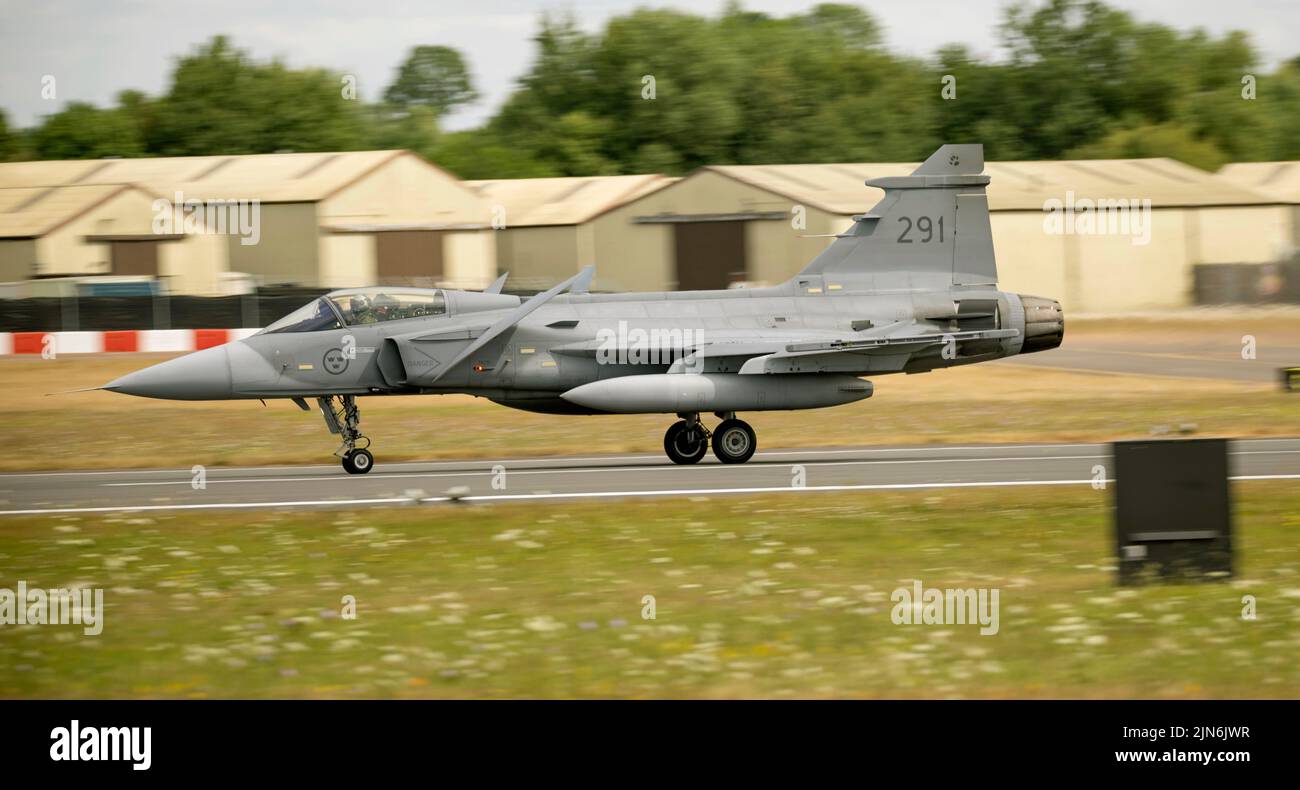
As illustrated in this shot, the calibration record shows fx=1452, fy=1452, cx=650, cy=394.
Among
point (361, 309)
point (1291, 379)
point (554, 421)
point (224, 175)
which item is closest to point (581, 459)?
point (361, 309)

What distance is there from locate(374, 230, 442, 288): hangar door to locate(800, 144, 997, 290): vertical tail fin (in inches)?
1206

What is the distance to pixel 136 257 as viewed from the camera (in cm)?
4738

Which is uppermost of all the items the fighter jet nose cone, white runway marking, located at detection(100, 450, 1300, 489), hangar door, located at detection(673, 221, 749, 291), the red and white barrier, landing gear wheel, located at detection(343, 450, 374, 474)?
hangar door, located at detection(673, 221, 749, 291)

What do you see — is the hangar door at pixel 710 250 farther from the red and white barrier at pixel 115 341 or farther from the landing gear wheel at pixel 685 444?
the landing gear wheel at pixel 685 444

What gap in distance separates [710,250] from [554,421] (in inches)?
886

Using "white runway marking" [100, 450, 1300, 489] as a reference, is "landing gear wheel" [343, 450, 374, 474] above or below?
above

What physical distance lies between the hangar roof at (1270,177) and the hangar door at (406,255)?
31.2 metres

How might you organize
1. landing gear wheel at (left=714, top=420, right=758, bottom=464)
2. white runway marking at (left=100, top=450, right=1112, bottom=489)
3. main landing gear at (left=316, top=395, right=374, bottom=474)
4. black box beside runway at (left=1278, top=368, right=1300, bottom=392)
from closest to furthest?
white runway marking at (left=100, top=450, right=1112, bottom=489), main landing gear at (left=316, top=395, right=374, bottom=474), landing gear wheel at (left=714, top=420, right=758, bottom=464), black box beside runway at (left=1278, top=368, right=1300, bottom=392)

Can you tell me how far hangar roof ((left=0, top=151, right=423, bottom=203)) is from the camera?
4975 cm

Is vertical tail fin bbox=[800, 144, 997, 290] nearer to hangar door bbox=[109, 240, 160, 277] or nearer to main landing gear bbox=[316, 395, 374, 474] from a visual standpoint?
main landing gear bbox=[316, 395, 374, 474]

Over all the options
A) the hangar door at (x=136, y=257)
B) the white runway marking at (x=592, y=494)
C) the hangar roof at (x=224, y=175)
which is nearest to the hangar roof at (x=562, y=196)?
the hangar roof at (x=224, y=175)

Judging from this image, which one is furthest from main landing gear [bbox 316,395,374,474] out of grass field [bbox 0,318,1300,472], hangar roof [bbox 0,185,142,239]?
hangar roof [bbox 0,185,142,239]

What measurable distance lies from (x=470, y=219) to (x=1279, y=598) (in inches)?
1695
